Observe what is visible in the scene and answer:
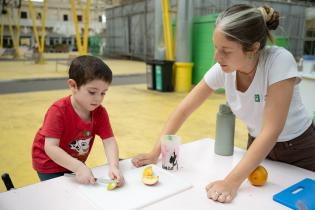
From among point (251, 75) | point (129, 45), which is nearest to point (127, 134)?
point (251, 75)

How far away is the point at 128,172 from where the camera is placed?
1.09 metres

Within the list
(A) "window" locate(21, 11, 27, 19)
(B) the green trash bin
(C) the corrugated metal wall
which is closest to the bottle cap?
(B) the green trash bin

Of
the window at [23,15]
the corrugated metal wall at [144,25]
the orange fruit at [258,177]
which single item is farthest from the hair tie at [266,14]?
the window at [23,15]

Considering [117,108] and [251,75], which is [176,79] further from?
[251,75]

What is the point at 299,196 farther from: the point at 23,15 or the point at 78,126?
the point at 23,15

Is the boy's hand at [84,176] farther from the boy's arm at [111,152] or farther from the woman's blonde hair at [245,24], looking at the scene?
the woman's blonde hair at [245,24]

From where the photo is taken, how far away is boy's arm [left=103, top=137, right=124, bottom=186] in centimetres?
100

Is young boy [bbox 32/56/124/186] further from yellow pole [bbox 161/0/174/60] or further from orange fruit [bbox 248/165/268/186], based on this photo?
yellow pole [bbox 161/0/174/60]

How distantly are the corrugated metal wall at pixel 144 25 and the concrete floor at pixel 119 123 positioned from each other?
323 cm

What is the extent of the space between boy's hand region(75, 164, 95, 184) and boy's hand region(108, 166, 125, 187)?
0.23ft

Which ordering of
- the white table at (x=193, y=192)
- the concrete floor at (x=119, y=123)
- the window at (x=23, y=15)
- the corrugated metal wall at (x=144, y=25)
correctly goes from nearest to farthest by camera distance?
the white table at (x=193, y=192), the concrete floor at (x=119, y=123), the corrugated metal wall at (x=144, y=25), the window at (x=23, y=15)

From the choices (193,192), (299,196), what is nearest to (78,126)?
(193,192)

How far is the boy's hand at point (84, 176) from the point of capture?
977mm

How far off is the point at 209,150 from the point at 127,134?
208 cm
